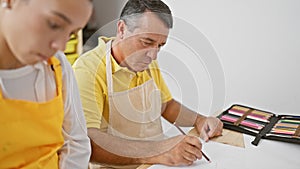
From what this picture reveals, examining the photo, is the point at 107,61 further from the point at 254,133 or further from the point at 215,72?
the point at 254,133

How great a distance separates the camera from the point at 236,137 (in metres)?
1.37

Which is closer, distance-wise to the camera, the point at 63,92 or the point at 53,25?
the point at 53,25

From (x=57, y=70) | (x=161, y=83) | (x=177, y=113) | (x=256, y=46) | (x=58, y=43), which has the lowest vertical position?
(x=177, y=113)

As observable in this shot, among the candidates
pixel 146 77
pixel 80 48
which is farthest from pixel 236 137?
pixel 80 48

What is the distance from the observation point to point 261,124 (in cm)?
145

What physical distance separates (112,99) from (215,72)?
378 millimetres

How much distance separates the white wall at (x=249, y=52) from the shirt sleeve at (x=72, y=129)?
0.64 metres

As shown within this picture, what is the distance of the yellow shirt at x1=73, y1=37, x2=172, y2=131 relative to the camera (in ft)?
4.10

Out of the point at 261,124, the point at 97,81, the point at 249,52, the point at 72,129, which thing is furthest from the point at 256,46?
the point at 72,129

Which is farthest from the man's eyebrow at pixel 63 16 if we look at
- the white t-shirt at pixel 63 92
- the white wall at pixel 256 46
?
the white wall at pixel 256 46

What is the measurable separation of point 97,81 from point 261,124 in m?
0.58

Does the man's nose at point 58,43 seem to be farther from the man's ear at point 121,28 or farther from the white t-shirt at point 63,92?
the man's ear at point 121,28

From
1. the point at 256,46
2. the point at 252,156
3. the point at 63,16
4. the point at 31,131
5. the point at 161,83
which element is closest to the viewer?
the point at 63,16

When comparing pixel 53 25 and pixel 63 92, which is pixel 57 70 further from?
pixel 53 25
